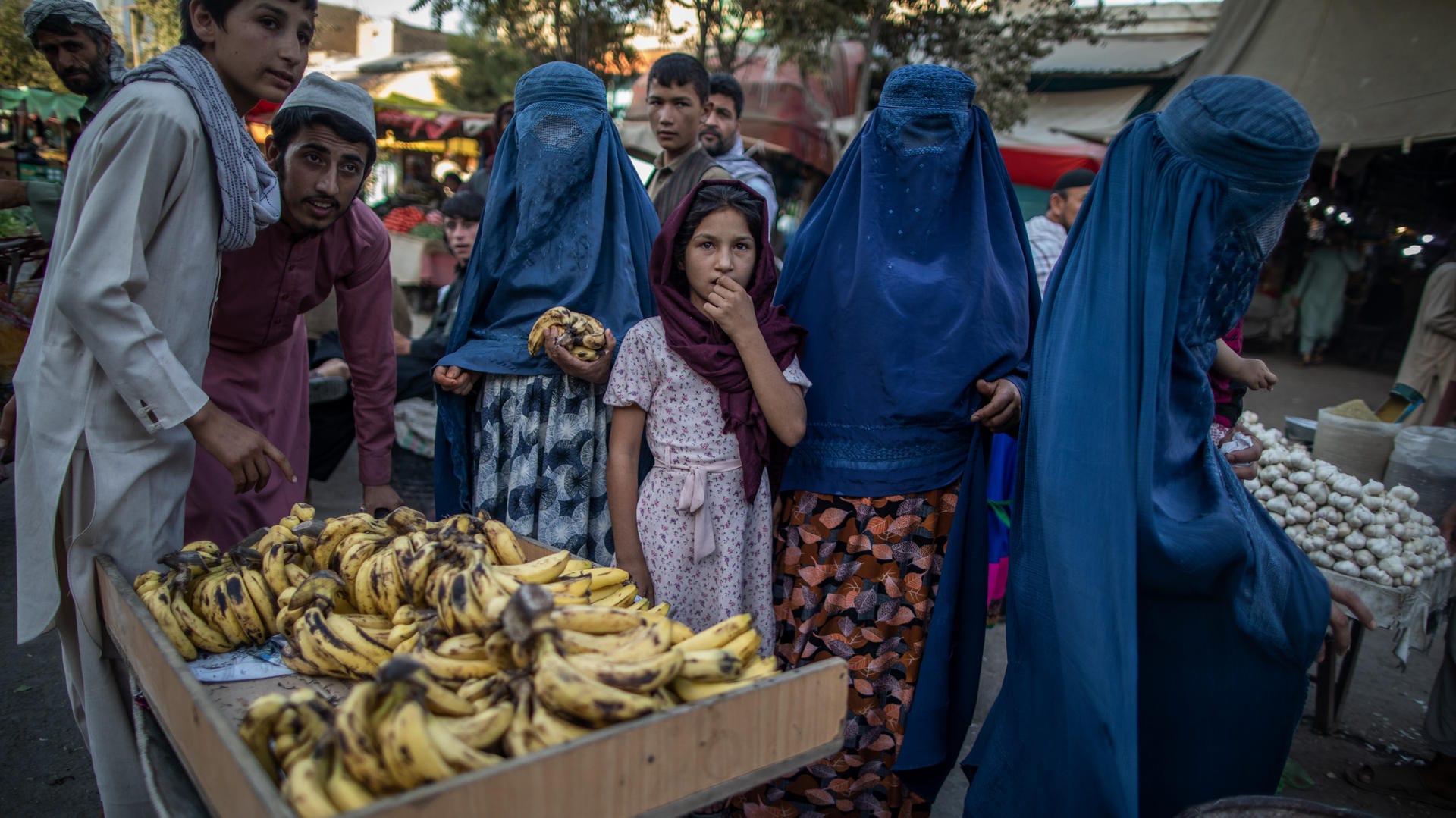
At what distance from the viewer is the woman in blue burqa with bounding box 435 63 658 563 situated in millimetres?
2625

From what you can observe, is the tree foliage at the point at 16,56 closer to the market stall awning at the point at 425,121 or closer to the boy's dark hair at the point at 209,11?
the market stall awning at the point at 425,121

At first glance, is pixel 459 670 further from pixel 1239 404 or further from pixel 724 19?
pixel 724 19

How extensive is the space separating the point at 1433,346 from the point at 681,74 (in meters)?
5.80

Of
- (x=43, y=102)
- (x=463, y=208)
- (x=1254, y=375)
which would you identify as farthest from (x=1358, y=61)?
(x=43, y=102)

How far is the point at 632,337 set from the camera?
2234 mm

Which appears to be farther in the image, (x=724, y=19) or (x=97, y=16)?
(x=724, y=19)

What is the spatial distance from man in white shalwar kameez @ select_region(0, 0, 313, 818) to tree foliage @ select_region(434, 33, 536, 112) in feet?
62.7

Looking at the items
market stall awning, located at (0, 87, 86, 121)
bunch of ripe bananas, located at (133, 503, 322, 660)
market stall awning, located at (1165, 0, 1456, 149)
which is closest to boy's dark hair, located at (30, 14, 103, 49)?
bunch of ripe bananas, located at (133, 503, 322, 660)

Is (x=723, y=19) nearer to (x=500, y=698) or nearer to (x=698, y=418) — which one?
(x=698, y=418)

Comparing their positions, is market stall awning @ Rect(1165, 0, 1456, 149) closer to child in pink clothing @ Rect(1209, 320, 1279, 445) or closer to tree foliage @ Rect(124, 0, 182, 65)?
child in pink clothing @ Rect(1209, 320, 1279, 445)

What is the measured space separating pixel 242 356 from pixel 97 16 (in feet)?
9.66

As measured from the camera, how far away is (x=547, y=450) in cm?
263

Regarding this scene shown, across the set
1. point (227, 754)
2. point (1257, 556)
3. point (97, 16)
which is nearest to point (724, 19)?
point (97, 16)

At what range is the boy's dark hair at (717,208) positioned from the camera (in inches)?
85.4
